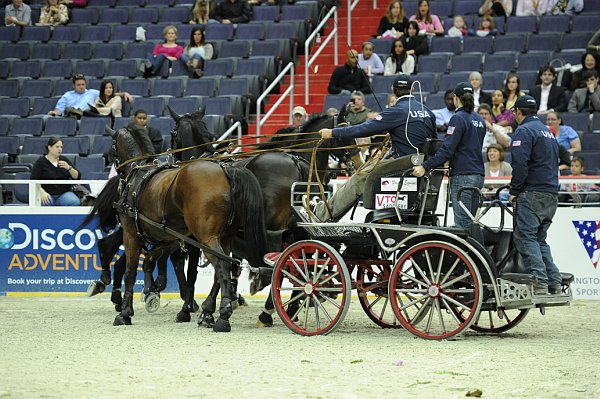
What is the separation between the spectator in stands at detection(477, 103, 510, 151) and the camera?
15055 millimetres

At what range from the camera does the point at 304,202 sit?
9.98 metres

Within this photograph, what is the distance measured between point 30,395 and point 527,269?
14.9 feet

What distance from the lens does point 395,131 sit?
9.63 metres

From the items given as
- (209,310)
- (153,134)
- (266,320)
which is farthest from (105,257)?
(266,320)

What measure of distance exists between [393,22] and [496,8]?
1.80 meters

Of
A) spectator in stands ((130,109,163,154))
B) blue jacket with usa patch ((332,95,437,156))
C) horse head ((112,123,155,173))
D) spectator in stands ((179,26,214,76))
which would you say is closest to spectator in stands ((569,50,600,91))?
spectator in stands ((130,109,163,154))

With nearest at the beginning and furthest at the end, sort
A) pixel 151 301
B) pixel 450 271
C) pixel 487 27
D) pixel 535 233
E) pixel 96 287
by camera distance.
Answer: pixel 450 271
pixel 535 233
pixel 151 301
pixel 96 287
pixel 487 27

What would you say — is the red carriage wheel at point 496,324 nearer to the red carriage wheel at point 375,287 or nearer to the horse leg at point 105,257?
the red carriage wheel at point 375,287

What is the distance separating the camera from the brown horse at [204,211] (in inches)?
393

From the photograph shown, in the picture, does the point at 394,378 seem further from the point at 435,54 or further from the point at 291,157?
the point at 435,54

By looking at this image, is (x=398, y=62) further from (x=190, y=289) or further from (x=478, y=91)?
(x=190, y=289)

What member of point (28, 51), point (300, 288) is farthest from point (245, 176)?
point (28, 51)

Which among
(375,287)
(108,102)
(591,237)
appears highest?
(108,102)

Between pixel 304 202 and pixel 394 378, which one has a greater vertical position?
pixel 304 202
